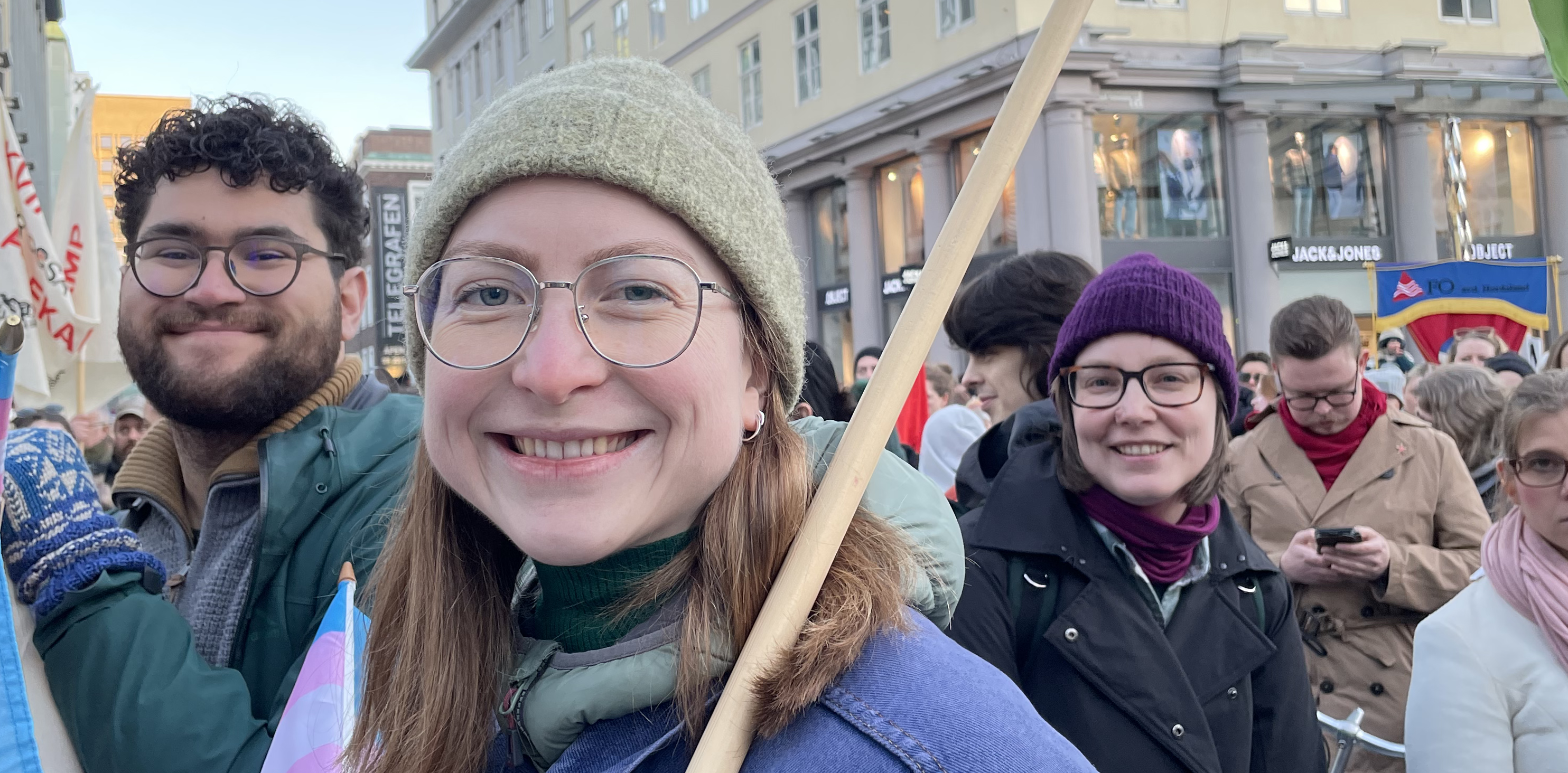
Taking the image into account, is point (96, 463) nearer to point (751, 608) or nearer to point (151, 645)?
point (151, 645)

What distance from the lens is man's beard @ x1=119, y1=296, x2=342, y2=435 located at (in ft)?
6.81

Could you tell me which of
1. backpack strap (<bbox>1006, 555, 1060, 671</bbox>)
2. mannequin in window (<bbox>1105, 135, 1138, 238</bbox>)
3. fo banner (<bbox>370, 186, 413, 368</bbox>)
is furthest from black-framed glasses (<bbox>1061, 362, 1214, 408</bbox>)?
mannequin in window (<bbox>1105, 135, 1138, 238</bbox>)

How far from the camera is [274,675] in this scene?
1921 mm

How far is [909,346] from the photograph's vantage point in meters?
1.15

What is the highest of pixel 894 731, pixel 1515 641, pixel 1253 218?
pixel 1253 218

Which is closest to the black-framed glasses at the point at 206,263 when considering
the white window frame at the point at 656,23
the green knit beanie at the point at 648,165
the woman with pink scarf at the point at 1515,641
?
the green knit beanie at the point at 648,165

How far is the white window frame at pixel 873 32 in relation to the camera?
1875 centimetres

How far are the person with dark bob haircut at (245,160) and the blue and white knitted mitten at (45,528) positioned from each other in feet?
2.39

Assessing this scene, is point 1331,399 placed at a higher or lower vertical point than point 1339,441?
higher

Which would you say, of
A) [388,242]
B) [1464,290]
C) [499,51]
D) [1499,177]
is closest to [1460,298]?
[1464,290]

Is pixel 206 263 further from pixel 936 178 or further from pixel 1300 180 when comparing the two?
pixel 1300 180

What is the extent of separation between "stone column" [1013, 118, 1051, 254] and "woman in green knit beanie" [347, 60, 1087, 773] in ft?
51.9

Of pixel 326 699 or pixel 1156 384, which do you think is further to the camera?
pixel 1156 384

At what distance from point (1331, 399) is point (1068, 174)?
533 inches
